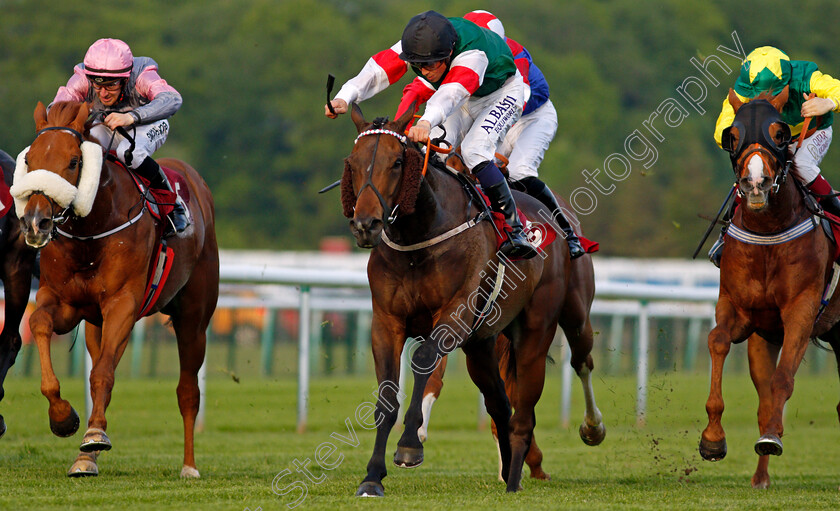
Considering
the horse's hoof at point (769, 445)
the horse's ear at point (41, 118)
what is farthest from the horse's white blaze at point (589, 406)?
the horse's ear at point (41, 118)

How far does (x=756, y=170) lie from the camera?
632cm

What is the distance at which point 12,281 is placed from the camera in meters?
7.29

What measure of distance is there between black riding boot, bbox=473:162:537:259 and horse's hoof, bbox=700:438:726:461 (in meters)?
1.40

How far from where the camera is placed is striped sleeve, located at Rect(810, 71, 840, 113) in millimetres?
6820

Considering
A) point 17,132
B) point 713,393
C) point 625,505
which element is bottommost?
point 625,505

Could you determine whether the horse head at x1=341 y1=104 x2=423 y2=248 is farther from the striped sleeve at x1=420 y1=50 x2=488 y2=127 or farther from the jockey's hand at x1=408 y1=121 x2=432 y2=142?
the striped sleeve at x1=420 y1=50 x2=488 y2=127

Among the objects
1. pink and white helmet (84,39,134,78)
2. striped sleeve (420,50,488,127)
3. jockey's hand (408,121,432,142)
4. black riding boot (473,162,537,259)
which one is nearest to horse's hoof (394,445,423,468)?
black riding boot (473,162,537,259)

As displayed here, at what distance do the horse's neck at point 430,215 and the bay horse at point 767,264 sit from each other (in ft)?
5.12

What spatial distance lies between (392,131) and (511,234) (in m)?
1.06

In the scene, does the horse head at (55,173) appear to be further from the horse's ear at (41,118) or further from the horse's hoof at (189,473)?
the horse's hoof at (189,473)

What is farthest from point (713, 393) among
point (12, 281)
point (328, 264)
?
point (328, 264)

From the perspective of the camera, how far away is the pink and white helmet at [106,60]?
271 inches

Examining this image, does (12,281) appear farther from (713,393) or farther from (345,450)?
(713,393)

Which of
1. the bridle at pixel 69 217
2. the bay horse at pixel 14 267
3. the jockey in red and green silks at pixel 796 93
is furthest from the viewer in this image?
the bay horse at pixel 14 267
